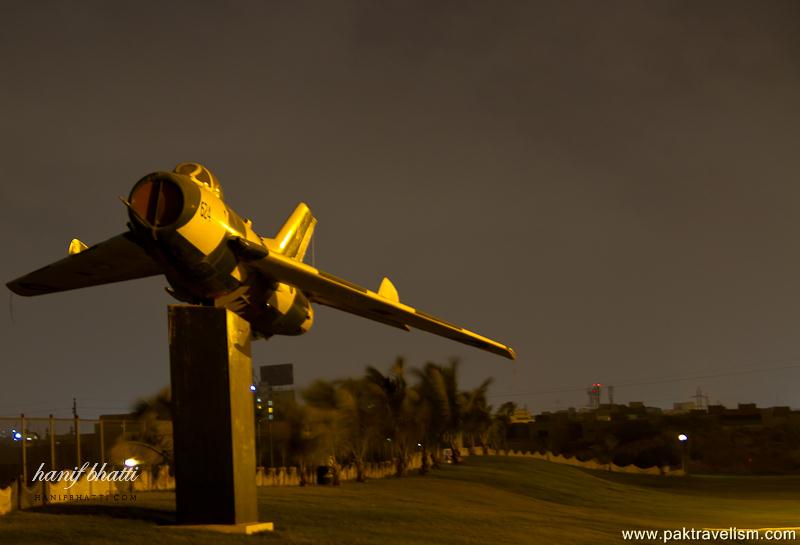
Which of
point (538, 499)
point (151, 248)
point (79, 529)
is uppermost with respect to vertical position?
point (151, 248)

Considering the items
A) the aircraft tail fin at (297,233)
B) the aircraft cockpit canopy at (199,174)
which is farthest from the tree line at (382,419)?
the aircraft cockpit canopy at (199,174)

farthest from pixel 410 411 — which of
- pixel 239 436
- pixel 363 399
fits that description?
pixel 239 436

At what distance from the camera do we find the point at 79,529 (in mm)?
15094

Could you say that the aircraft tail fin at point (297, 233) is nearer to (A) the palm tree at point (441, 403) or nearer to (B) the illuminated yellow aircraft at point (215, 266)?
(B) the illuminated yellow aircraft at point (215, 266)

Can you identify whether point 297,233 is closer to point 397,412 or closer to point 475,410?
point 397,412

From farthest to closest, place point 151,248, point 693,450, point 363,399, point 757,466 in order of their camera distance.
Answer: point 693,450 → point 757,466 → point 363,399 → point 151,248

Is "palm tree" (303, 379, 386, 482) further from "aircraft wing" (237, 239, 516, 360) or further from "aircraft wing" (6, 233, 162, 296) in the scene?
"aircraft wing" (6, 233, 162, 296)

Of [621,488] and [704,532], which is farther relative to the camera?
[621,488]

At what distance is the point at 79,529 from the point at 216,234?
6032mm

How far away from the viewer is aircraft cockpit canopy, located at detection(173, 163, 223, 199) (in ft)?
48.6

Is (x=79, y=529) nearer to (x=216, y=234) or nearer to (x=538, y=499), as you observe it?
(x=216, y=234)

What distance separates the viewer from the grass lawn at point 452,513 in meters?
15.5

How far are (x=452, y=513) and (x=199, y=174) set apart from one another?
13383 mm

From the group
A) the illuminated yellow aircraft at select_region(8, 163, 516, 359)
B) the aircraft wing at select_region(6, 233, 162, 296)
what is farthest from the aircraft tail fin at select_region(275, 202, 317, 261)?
the aircraft wing at select_region(6, 233, 162, 296)
